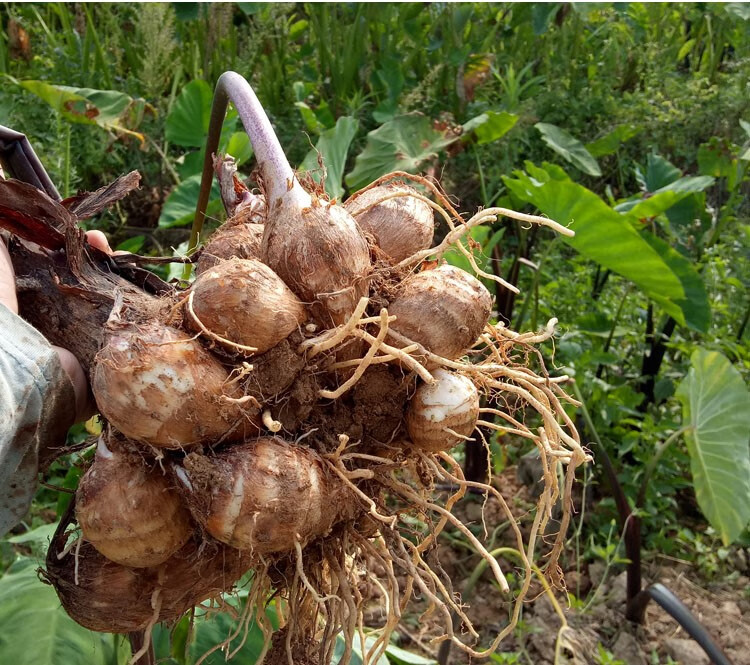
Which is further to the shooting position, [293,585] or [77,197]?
[77,197]

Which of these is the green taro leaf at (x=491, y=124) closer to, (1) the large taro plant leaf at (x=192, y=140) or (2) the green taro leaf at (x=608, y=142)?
(2) the green taro leaf at (x=608, y=142)

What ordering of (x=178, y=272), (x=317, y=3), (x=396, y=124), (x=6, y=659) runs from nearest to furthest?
(x=6, y=659) → (x=178, y=272) → (x=396, y=124) → (x=317, y=3)

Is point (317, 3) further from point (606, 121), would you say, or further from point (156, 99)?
point (606, 121)

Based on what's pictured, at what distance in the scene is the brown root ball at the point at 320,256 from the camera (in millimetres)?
799

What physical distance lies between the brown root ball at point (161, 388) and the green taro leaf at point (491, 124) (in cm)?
196

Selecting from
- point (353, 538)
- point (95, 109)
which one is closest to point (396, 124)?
point (95, 109)

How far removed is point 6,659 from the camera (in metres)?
1.16

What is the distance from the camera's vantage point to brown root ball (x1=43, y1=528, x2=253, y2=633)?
0.83 metres

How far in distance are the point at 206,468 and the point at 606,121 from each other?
134 inches

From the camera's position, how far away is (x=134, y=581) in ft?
2.73

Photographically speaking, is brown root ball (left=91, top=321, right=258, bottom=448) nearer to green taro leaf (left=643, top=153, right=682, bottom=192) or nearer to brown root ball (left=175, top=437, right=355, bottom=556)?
brown root ball (left=175, top=437, right=355, bottom=556)

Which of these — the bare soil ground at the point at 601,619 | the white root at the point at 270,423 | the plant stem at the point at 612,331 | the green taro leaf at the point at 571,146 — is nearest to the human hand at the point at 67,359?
the white root at the point at 270,423

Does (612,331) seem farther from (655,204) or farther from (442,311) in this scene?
(442,311)

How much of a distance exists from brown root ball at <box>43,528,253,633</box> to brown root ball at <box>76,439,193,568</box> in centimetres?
4
